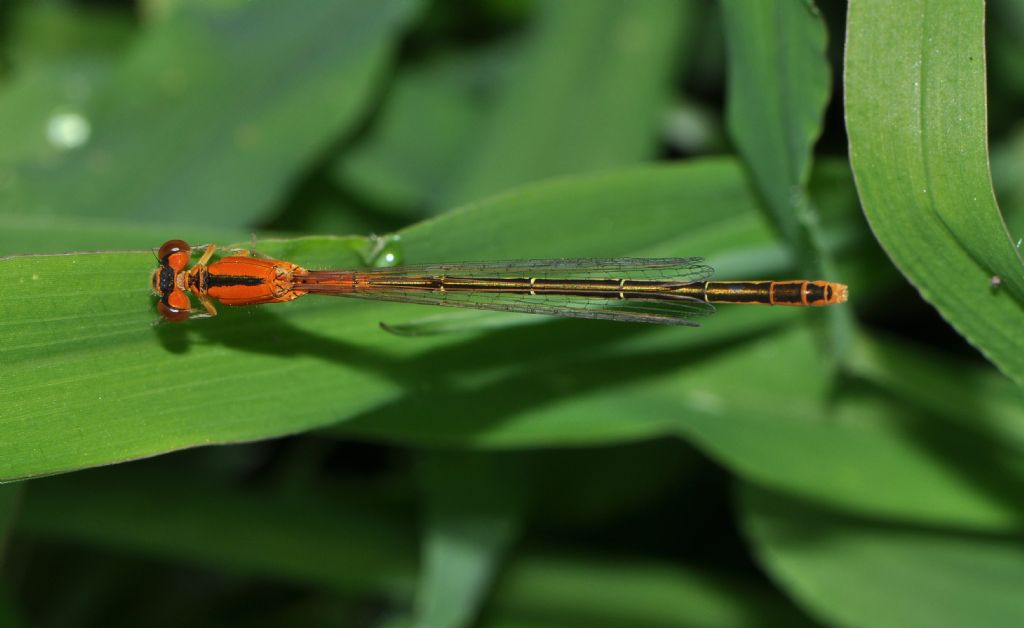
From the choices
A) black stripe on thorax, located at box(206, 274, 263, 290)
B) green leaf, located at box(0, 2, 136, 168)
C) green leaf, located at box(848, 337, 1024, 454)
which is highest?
green leaf, located at box(0, 2, 136, 168)

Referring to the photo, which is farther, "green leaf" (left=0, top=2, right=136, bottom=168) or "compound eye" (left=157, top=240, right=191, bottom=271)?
"green leaf" (left=0, top=2, right=136, bottom=168)

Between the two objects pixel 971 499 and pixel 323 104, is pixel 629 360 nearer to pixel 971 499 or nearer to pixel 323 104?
pixel 971 499

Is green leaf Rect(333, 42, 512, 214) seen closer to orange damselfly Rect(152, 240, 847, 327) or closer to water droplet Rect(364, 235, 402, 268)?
orange damselfly Rect(152, 240, 847, 327)

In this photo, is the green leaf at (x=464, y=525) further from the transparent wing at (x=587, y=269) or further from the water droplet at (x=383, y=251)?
the water droplet at (x=383, y=251)

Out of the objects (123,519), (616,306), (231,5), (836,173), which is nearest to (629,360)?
(616,306)

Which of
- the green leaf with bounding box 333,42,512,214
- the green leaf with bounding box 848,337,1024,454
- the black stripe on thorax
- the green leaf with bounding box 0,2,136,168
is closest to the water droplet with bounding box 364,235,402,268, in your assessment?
the black stripe on thorax

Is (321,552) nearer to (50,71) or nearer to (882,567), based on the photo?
(882,567)
